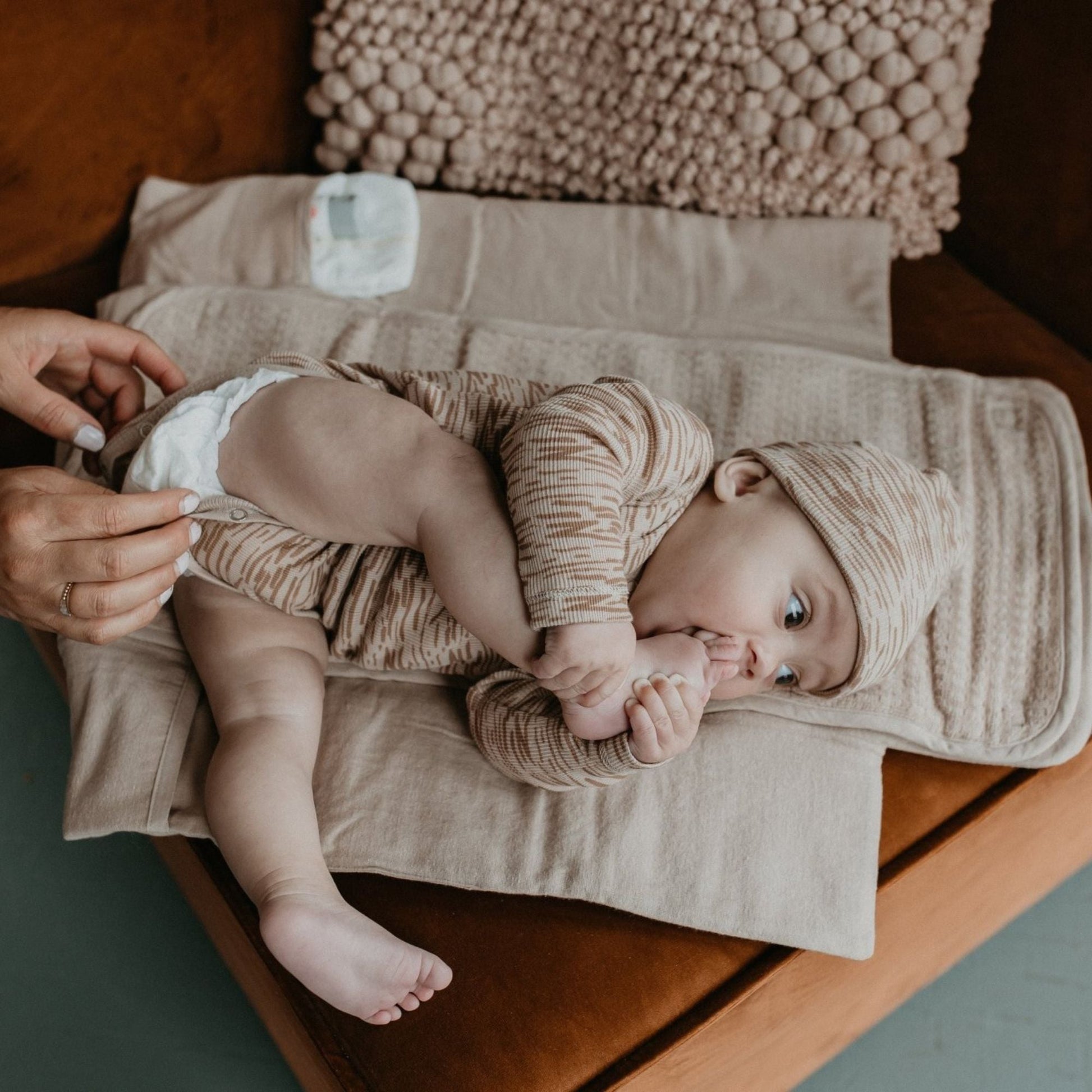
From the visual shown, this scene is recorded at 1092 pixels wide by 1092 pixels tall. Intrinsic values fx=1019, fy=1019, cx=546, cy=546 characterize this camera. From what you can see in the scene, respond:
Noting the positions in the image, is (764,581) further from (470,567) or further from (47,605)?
(47,605)

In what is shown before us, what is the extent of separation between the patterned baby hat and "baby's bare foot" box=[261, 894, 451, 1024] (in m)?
0.50

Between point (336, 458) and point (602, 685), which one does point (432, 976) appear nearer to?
point (602, 685)

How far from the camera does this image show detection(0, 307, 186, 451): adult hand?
1.11 meters

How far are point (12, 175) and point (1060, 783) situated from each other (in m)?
1.48

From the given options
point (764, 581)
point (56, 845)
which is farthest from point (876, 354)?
point (56, 845)

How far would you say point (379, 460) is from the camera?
100 centimetres

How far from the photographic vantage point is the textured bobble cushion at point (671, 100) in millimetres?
1336

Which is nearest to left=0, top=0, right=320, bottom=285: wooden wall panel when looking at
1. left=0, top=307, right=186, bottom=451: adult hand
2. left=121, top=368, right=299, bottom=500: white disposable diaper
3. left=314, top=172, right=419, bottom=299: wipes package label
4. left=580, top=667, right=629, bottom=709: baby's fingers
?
left=314, top=172, right=419, bottom=299: wipes package label

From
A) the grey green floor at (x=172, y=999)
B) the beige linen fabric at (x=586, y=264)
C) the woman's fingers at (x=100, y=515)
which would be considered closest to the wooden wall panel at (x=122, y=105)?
the beige linen fabric at (x=586, y=264)

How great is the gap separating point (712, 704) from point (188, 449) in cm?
61

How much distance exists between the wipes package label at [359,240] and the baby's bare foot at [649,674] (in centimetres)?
71

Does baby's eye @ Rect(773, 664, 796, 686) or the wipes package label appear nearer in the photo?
baby's eye @ Rect(773, 664, 796, 686)

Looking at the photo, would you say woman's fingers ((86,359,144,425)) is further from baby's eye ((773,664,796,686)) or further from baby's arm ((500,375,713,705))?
baby's eye ((773,664,796,686))

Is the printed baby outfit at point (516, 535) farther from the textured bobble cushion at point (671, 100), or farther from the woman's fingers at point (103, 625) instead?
the textured bobble cushion at point (671, 100)
